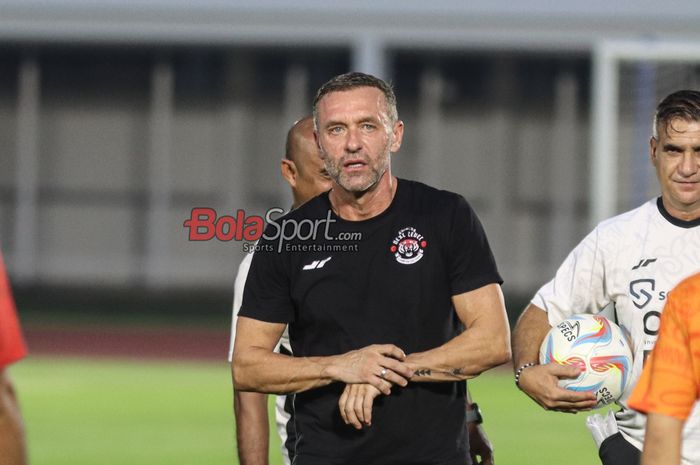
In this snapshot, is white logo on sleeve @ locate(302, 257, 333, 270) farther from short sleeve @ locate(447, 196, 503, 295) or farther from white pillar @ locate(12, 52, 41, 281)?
white pillar @ locate(12, 52, 41, 281)

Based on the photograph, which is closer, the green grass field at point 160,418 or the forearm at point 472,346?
the forearm at point 472,346

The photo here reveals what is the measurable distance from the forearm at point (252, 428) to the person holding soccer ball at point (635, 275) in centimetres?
100

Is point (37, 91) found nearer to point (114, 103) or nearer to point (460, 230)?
point (114, 103)

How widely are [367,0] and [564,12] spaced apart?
2983 millimetres

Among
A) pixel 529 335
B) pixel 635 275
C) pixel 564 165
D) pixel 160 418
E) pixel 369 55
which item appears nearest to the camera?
pixel 635 275

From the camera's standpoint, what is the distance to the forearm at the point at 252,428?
5.10m

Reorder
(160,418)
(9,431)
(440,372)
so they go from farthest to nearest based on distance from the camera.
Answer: (160,418), (440,372), (9,431)

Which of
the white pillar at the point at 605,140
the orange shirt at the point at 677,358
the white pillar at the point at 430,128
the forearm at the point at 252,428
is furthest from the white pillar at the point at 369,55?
the orange shirt at the point at 677,358

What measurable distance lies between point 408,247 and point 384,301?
0.19m

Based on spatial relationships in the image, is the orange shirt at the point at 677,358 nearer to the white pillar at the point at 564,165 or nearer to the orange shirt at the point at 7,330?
the orange shirt at the point at 7,330

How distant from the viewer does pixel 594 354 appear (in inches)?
184

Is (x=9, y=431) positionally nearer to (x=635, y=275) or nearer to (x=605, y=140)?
(x=635, y=275)

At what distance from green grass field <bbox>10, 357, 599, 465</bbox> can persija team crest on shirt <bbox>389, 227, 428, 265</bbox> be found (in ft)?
17.3

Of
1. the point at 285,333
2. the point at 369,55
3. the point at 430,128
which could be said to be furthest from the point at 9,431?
the point at 430,128
